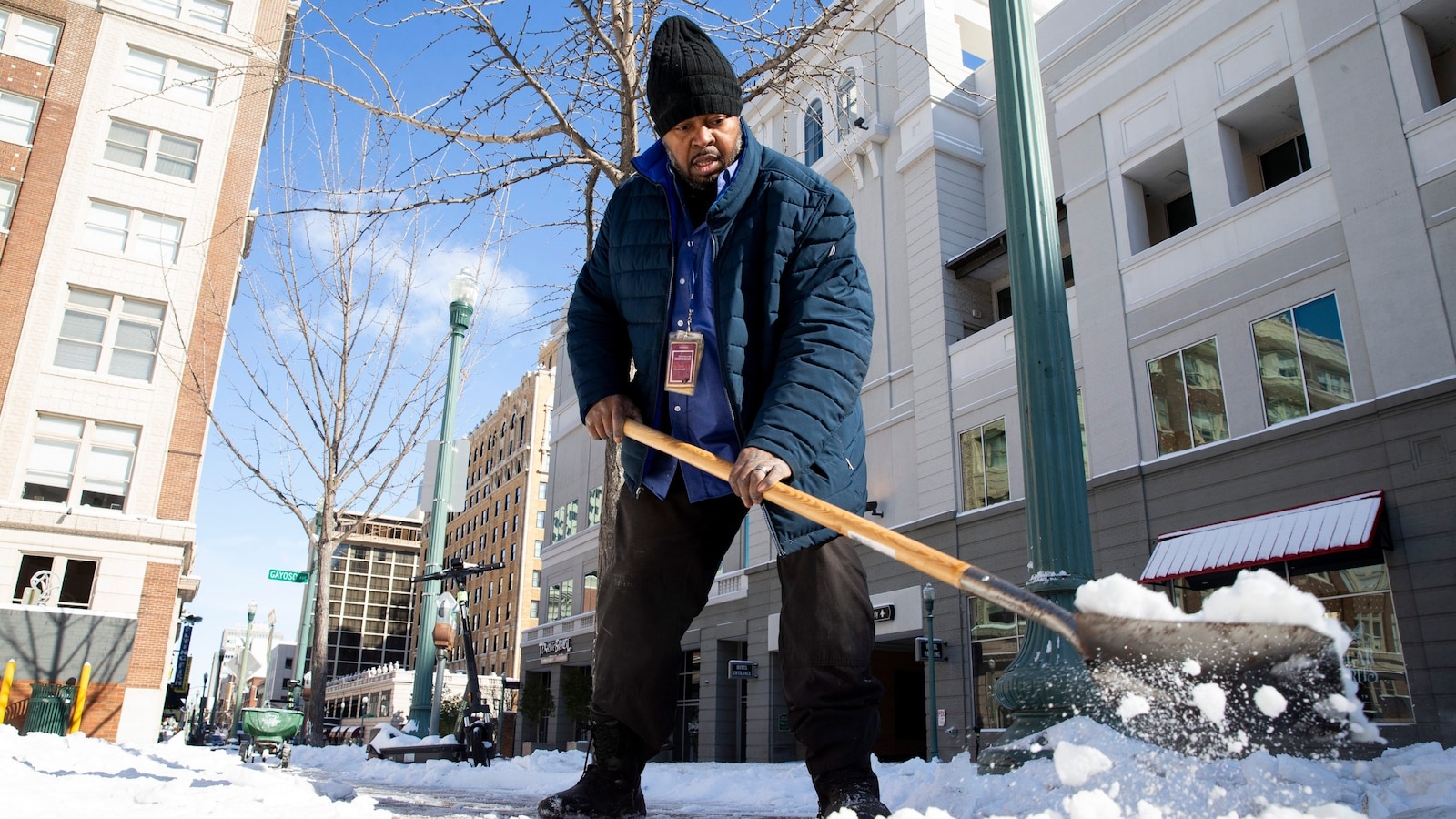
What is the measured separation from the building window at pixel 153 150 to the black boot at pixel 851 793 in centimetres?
2731

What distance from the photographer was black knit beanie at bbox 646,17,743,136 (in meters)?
2.77

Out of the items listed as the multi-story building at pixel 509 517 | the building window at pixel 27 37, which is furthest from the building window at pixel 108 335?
the multi-story building at pixel 509 517

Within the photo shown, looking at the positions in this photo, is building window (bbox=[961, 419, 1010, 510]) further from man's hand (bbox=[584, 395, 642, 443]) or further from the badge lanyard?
the badge lanyard

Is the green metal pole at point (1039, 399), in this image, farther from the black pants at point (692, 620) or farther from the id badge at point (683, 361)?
the id badge at point (683, 361)

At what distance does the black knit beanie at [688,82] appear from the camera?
277 centimetres

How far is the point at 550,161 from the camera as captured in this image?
8602mm

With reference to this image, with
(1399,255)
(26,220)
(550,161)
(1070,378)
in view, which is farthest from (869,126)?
(26,220)

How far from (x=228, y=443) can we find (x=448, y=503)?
516 centimetres

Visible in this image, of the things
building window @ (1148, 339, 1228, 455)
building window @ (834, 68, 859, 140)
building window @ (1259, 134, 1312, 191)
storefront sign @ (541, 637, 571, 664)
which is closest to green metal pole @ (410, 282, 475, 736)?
building window @ (834, 68, 859, 140)

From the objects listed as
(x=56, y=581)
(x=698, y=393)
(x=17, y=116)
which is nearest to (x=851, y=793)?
(x=698, y=393)

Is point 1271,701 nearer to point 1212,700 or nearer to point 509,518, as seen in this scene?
point 1212,700

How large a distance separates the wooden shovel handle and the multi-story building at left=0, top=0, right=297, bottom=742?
21128mm

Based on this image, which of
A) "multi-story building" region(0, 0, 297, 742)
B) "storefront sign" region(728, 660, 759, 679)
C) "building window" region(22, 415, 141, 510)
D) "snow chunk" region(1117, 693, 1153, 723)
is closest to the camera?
"snow chunk" region(1117, 693, 1153, 723)

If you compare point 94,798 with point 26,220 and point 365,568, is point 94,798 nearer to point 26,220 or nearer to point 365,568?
point 26,220
